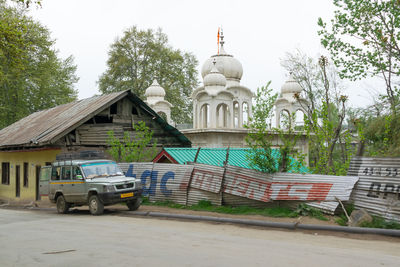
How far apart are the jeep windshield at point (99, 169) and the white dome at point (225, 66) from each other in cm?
1975

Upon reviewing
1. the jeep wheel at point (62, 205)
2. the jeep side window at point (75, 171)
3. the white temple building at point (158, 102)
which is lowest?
the jeep wheel at point (62, 205)

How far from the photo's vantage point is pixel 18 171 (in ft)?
88.4

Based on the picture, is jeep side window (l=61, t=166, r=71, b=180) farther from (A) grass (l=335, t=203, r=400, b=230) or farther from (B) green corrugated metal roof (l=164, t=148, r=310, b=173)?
(A) grass (l=335, t=203, r=400, b=230)

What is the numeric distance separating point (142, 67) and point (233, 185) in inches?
1379

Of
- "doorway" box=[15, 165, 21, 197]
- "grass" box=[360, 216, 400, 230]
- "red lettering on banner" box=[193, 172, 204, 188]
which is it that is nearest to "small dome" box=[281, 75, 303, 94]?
"red lettering on banner" box=[193, 172, 204, 188]

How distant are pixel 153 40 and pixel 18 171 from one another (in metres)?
25.8

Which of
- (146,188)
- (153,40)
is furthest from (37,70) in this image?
(146,188)

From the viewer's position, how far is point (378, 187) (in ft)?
37.9

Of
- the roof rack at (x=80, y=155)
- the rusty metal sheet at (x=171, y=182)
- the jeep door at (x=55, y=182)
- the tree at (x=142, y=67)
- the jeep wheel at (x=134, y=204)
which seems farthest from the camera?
the tree at (x=142, y=67)

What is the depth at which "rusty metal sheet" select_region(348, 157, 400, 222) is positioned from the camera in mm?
11032

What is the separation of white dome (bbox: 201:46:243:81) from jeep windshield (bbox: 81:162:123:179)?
19749 millimetres

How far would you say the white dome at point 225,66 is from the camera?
35094mm

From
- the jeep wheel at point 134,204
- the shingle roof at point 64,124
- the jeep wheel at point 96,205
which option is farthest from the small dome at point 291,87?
the jeep wheel at point 96,205

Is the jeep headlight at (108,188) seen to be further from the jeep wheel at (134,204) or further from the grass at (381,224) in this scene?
the grass at (381,224)
